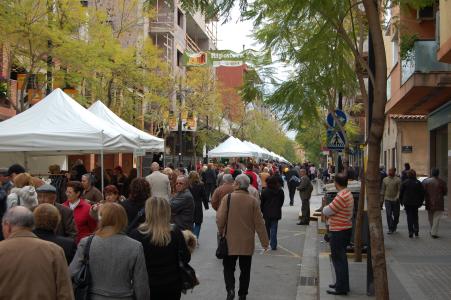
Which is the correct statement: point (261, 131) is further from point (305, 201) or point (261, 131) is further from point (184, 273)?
point (184, 273)

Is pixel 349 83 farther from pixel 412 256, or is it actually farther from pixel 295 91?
pixel 412 256

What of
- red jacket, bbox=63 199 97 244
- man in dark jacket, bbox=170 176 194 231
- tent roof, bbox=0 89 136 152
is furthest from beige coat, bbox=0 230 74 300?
tent roof, bbox=0 89 136 152

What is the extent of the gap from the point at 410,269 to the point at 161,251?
688cm

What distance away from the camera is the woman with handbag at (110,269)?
5332 mm

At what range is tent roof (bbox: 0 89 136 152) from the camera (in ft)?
40.9

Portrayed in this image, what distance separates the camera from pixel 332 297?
30.3 ft

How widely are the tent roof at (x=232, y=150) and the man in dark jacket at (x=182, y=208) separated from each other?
76.5ft

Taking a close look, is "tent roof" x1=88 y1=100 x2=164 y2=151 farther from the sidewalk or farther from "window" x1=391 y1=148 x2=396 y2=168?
"window" x1=391 y1=148 x2=396 y2=168

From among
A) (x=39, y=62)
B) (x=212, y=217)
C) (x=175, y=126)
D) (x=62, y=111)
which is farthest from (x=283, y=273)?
(x=175, y=126)

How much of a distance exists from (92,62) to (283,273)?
39.1ft

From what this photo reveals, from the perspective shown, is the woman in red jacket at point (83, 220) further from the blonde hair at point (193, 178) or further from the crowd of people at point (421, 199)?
the crowd of people at point (421, 199)

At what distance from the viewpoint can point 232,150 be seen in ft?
119

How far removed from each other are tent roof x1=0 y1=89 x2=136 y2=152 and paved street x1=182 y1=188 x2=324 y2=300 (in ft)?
9.65

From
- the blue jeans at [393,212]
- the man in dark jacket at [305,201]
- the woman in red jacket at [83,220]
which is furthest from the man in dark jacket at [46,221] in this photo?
the man in dark jacket at [305,201]
